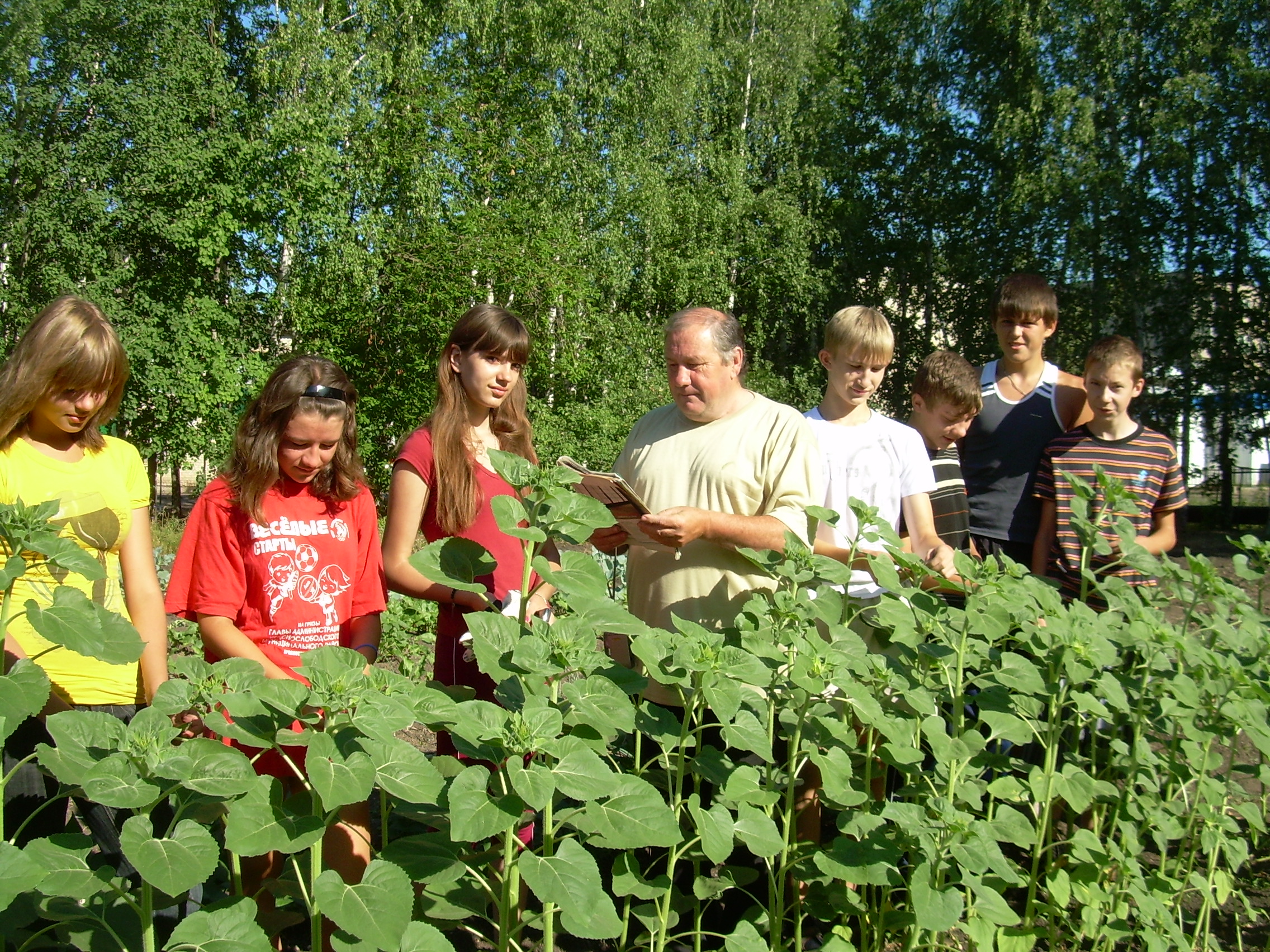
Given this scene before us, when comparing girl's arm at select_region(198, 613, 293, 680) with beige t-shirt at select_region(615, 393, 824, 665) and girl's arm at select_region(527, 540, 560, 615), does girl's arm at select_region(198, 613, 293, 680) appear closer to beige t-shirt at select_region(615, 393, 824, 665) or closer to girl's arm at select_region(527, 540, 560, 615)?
girl's arm at select_region(527, 540, 560, 615)

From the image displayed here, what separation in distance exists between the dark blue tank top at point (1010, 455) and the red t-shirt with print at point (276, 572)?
2206 mm

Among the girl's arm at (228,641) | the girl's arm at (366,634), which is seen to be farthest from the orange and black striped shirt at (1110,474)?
the girl's arm at (228,641)

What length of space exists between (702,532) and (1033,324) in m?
1.78

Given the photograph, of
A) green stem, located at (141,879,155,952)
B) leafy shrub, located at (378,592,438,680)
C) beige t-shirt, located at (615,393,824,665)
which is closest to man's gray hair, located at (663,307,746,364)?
beige t-shirt, located at (615,393,824,665)

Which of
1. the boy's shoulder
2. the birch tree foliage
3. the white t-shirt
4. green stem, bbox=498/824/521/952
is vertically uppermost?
the birch tree foliage

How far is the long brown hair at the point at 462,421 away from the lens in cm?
258

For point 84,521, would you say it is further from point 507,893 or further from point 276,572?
point 507,893

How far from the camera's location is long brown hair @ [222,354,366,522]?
2443mm

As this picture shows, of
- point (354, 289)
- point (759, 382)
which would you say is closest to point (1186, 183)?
point (759, 382)

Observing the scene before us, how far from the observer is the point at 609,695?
1.44 metres

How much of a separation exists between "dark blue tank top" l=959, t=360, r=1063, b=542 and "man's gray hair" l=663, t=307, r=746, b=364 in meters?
1.30

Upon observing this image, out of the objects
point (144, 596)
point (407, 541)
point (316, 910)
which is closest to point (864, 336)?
point (407, 541)

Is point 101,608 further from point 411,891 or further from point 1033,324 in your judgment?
point 1033,324

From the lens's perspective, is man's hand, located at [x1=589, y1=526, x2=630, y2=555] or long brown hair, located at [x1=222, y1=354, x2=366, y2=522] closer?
long brown hair, located at [x1=222, y1=354, x2=366, y2=522]
